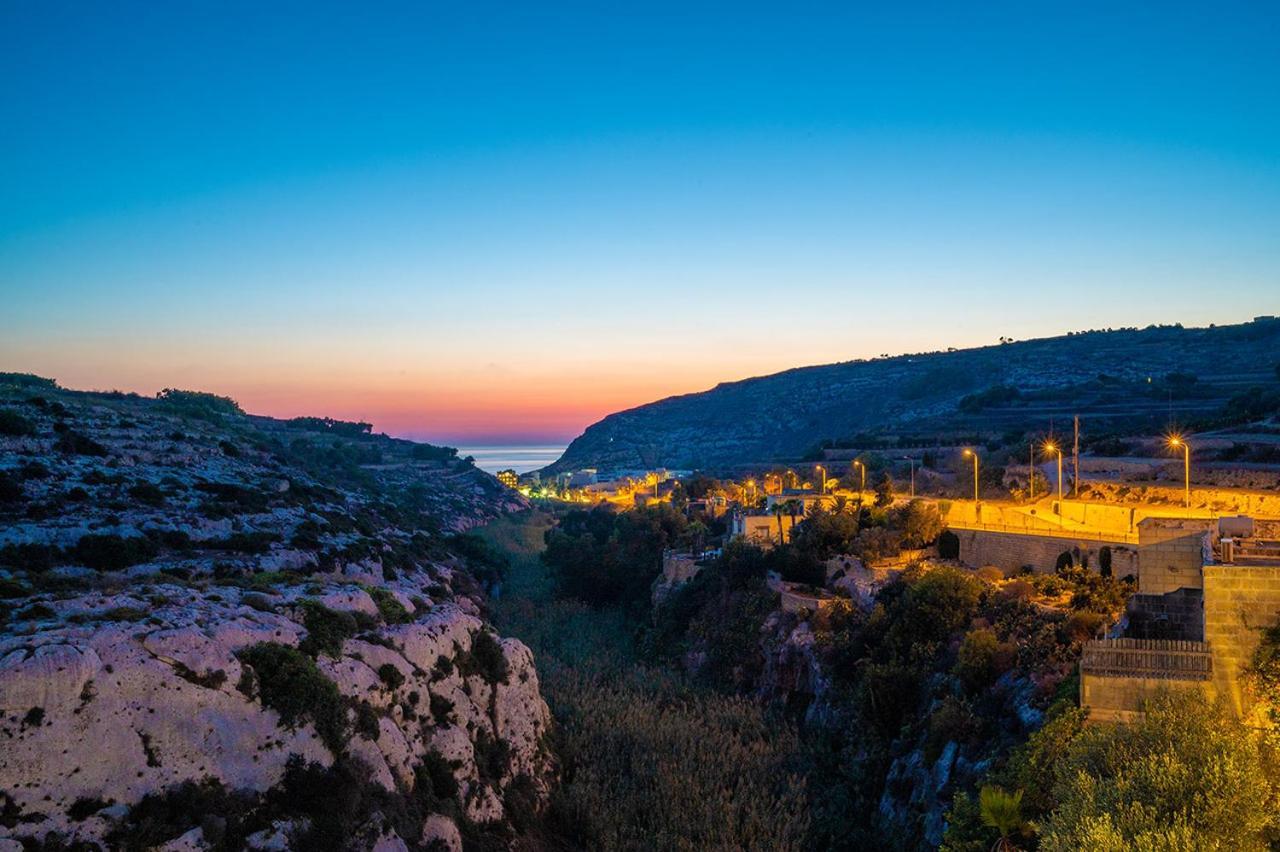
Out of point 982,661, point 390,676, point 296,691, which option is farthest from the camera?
point 982,661

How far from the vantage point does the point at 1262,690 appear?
12.1 m

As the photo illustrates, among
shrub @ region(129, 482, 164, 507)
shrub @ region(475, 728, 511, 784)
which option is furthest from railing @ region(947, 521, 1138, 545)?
shrub @ region(129, 482, 164, 507)

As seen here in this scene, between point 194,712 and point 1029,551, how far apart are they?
76.9 ft

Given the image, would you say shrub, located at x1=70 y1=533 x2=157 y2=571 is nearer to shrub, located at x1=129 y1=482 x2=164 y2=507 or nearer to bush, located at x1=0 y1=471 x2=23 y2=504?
bush, located at x1=0 y1=471 x2=23 y2=504

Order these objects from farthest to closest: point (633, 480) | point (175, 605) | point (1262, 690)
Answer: point (633, 480)
point (175, 605)
point (1262, 690)

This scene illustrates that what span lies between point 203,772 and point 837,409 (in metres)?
117

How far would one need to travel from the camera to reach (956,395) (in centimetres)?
9656

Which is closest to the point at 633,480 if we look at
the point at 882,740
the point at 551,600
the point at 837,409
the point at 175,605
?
the point at 837,409

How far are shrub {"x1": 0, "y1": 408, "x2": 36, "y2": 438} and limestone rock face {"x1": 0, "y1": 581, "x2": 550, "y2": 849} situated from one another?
68.0ft

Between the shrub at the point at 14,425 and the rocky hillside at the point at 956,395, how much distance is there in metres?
58.5

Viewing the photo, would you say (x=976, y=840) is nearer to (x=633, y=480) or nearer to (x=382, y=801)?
(x=382, y=801)

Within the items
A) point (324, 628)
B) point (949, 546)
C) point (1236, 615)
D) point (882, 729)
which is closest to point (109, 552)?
point (324, 628)

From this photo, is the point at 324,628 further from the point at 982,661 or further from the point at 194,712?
the point at 982,661

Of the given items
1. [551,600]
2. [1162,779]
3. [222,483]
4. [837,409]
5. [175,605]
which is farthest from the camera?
[837,409]
